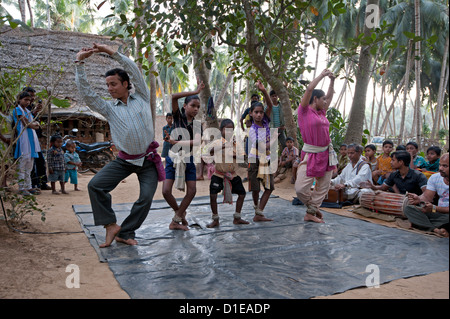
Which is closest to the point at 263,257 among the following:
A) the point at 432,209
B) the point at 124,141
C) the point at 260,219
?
the point at 260,219

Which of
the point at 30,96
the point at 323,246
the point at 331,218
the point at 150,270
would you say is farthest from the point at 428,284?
the point at 30,96

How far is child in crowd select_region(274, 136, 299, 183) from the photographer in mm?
7777

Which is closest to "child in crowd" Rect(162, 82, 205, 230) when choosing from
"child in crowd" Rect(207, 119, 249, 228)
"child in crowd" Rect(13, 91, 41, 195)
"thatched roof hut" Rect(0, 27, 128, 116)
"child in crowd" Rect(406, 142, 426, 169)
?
"child in crowd" Rect(207, 119, 249, 228)

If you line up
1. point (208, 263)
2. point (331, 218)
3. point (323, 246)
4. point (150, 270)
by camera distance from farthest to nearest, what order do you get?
1. point (331, 218)
2. point (323, 246)
3. point (208, 263)
4. point (150, 270)

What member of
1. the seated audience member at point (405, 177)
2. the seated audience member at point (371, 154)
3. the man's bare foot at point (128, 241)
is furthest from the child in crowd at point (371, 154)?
the man's bare foot at point (128, 241)

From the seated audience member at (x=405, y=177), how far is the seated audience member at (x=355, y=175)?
1.86 feet

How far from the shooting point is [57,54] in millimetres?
12789

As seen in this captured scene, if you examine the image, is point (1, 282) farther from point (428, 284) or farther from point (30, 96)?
point (30, 96)

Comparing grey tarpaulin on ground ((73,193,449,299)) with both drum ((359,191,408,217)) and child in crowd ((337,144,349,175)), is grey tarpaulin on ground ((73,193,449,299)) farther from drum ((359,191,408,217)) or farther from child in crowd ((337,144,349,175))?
child in crowd ((337,144,349,175))

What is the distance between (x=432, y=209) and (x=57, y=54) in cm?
1271

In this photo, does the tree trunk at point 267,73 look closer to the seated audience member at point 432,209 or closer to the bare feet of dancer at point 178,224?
the bare feet of dancer at point 178,224

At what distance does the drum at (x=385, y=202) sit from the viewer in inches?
183
